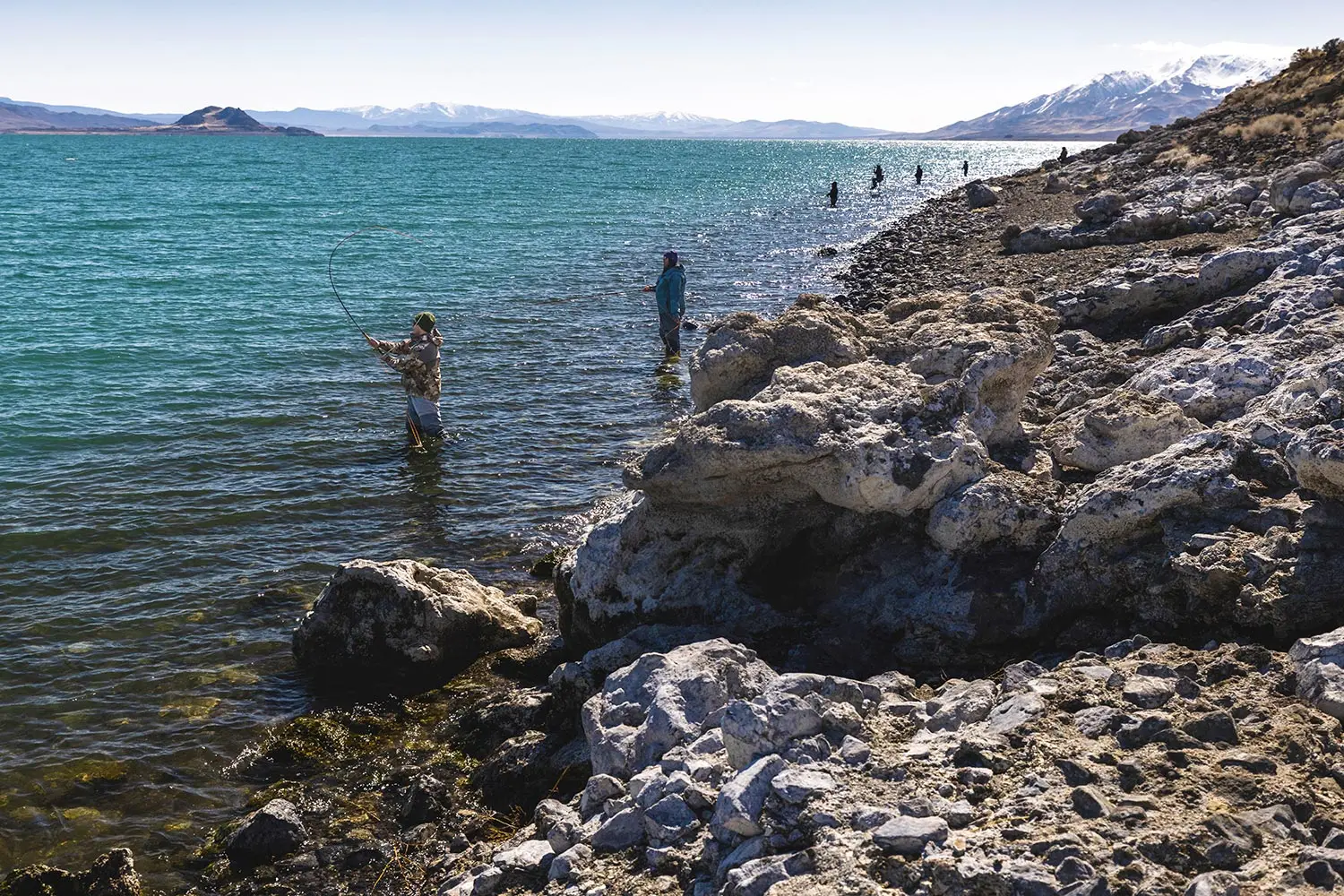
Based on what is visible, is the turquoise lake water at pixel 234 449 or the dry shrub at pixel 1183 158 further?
the dry shrub at pixel 1183 158

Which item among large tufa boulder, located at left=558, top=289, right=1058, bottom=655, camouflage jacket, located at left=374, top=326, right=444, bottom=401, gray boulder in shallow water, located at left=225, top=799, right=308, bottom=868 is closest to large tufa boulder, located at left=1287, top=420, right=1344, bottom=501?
large tufa boulder, located at left=558, top=289, right=1058, bottom=655

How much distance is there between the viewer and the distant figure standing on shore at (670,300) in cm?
2448

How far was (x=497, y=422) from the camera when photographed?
20.5m

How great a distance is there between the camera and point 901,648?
8.41 metres

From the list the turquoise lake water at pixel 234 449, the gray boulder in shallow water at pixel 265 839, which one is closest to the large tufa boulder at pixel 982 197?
the turquoise lake water at pixel 234 449

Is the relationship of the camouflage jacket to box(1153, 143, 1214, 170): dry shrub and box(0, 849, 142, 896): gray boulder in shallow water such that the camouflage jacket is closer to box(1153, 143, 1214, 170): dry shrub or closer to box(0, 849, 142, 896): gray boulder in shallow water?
box(0, 849, 142, 896): gray boulder in shallow water

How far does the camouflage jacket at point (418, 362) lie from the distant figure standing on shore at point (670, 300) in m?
7.47

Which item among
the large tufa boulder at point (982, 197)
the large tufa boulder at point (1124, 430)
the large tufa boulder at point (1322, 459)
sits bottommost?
the large tufa boulder at point (1124, 430)

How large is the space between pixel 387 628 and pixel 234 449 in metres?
8.99

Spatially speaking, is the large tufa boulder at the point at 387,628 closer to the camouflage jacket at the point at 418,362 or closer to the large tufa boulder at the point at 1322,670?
the camouflage jacket at the point at 418,362

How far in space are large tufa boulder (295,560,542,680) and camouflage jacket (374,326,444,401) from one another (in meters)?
7.67

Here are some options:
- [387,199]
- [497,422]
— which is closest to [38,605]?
[497,422]

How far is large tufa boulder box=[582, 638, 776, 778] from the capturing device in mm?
6855

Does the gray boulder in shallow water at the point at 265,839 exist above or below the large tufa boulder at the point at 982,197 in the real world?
below
